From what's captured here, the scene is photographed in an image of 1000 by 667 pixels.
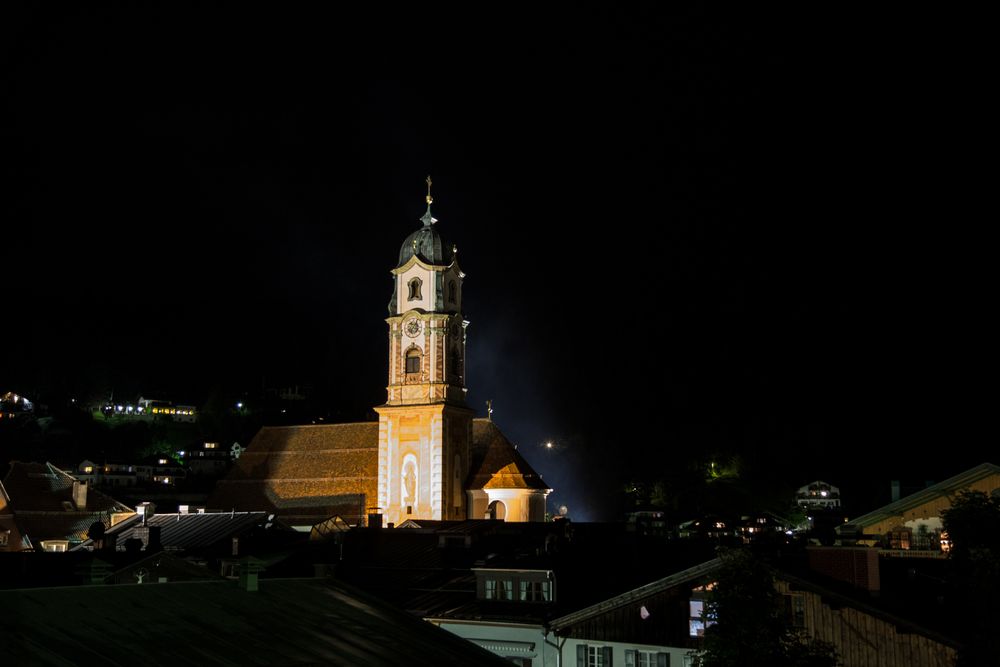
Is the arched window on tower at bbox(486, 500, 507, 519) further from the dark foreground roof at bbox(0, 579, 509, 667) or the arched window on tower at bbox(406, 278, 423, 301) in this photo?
the dark foreground roof at bbox(0, 579, 509, 667)

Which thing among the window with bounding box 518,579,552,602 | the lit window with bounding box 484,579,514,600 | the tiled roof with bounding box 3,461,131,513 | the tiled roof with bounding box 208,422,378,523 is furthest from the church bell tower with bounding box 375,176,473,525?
the window with bounding box 518,579,552,602

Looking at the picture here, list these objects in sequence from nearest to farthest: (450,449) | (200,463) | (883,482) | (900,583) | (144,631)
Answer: (144,631), (900,583), (450,449), (883,482), (200,463)

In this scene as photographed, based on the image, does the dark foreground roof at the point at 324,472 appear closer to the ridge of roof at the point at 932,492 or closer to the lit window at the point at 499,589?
the ridge of roof at the point at 932,492

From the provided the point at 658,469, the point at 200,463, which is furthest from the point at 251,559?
the point at 200,463

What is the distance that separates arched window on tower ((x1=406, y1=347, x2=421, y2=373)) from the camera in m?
77.8

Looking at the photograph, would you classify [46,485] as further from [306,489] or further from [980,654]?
[980,654]

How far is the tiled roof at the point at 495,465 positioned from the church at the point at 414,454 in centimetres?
9

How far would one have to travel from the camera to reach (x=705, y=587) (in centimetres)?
3052

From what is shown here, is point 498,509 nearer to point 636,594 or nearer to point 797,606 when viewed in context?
point 636,594

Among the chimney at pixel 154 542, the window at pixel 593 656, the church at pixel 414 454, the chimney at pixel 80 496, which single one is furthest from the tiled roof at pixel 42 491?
the window at pixel 593 656

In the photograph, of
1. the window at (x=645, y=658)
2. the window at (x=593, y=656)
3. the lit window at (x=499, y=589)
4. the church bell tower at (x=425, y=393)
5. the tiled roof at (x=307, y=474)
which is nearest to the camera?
the window at (x=645, y=658)

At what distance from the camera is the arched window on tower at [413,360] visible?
255ft

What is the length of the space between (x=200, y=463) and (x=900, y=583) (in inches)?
6948

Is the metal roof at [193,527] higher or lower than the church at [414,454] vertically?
lower
